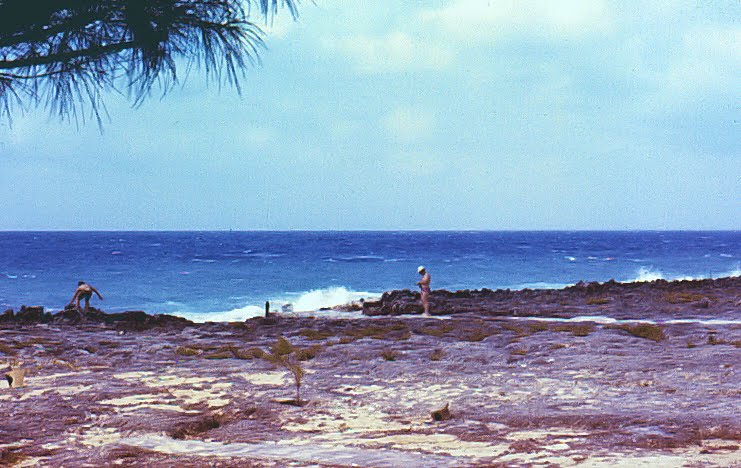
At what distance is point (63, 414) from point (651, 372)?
249 inches

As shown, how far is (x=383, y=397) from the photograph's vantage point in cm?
749

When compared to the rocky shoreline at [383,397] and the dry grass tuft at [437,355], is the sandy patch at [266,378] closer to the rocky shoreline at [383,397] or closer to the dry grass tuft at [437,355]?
the rocky shoreline at [383,397]

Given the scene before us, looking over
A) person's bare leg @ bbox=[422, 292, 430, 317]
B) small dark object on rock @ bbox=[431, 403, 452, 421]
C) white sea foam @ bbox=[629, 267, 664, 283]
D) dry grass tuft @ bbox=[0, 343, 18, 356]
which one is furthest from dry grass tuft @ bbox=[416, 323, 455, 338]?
white sea foam @ bbox=[629, 267, 664, 283]

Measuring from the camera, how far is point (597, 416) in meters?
6.42

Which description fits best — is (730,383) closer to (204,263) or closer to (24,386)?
(24,386)

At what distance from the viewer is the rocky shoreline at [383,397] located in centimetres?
535

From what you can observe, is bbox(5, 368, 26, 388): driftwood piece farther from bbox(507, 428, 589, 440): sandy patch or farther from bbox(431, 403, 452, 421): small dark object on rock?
bbox(507, 428, 589, 440): sandy patch

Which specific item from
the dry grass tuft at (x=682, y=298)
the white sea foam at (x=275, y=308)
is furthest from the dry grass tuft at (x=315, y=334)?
the white sea foam at (x=275, y=308)

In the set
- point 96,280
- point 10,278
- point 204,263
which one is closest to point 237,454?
point 96,280

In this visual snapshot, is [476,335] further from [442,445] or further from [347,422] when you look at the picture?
[442,445]

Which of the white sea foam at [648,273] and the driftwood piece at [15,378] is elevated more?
the driftwood piece at [15,378]

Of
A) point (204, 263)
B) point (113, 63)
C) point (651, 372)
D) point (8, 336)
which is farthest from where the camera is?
point (204, 263)

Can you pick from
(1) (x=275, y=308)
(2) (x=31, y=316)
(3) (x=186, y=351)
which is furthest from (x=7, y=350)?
(1) (x=275, y=308)

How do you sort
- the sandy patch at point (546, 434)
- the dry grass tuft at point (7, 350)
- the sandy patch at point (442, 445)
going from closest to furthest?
the sandy patch at point (442, 445) < the sandy patch at point (546, 434) < the dry grass tuft at point (7, 350)
